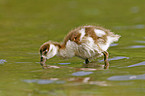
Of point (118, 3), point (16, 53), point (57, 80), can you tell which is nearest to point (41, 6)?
point (118, 3)

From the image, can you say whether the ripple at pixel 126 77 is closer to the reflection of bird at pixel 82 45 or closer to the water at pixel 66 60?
the water at pixel 66 60

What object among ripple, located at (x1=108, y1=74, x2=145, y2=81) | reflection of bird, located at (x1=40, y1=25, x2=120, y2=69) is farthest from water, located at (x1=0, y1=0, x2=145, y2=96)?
reflection of bird, located at (x1=40, y1=25, x2=120, y2=69)

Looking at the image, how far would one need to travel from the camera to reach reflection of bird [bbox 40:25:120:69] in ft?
20.9

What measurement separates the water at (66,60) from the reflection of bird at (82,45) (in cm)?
24

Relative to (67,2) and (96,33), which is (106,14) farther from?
(96,33)

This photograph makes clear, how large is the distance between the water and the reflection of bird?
237mm

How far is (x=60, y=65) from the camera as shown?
21.1 feet

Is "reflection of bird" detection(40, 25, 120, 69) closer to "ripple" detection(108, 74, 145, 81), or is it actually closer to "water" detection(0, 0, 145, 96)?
"water" detection(0, 0, 145, 96)

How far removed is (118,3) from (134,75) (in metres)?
10.9

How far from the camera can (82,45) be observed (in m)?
6.37

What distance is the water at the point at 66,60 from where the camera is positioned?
489 cm

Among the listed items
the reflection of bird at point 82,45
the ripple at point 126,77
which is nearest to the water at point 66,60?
the ripple at point 126,77

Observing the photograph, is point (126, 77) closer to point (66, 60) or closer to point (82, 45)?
point (82, 45)

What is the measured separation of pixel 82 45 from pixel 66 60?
0.80 m
